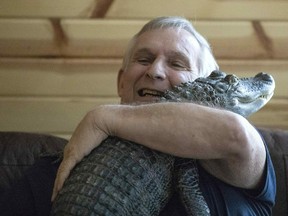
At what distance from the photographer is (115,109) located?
119cm

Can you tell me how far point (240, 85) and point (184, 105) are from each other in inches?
10.2

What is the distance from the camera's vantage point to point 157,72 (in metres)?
1.44

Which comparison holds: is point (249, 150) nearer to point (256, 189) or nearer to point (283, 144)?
point (256, 189)

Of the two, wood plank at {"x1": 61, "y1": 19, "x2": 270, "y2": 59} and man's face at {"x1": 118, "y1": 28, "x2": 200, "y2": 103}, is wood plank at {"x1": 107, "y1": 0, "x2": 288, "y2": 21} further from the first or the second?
man's face at {"x1": 118, "y1": 28, "x2": 200, "y2": 103}

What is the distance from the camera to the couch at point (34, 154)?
1.75 m

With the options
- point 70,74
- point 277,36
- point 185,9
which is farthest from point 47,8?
point 277,36

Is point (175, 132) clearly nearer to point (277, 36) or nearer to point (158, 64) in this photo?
point (158, 64)

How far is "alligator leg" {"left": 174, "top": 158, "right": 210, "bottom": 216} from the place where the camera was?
1.19m

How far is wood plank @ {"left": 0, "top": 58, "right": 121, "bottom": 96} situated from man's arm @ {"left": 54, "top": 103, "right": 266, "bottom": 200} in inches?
36.0

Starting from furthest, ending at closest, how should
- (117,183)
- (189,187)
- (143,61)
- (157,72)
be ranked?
(143,61) → (157,72) → (189,187) → (117,183)

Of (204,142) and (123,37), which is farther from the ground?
(204,142)

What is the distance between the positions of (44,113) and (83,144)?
98 cm

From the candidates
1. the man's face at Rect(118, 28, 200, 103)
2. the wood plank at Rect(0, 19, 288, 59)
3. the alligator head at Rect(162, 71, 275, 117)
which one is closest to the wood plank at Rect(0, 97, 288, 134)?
the wood plank at Rect(0, 19, 288, 59)

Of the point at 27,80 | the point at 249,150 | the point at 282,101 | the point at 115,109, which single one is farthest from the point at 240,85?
the point at 27,80
